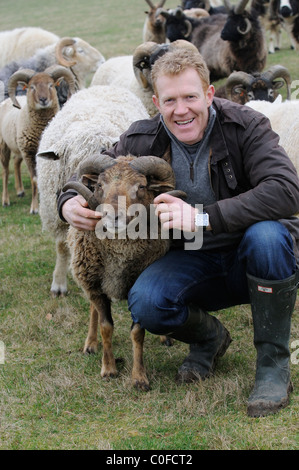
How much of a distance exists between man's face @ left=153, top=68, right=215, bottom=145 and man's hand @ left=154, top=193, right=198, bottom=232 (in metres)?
0.35

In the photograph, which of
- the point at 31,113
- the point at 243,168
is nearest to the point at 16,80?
the point at 31,113

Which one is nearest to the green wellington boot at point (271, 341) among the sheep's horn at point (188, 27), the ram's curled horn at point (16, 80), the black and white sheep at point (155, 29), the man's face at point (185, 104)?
the man's face at point (185, 104)

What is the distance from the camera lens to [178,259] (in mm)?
3049

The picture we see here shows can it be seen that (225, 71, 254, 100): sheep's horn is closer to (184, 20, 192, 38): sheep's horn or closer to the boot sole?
the boot sole

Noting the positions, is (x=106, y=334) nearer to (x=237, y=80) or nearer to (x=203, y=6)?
(x=237, y=80)

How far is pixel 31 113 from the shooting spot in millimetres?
6758

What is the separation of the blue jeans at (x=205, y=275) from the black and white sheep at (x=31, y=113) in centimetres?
403

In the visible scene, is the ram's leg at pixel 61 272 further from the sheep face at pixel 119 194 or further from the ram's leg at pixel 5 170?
the ram's leg at pixel 5 170

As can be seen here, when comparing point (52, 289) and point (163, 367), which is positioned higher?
point (163, 367)

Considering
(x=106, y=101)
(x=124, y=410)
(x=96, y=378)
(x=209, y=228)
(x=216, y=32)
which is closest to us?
(x=209, y=228)
